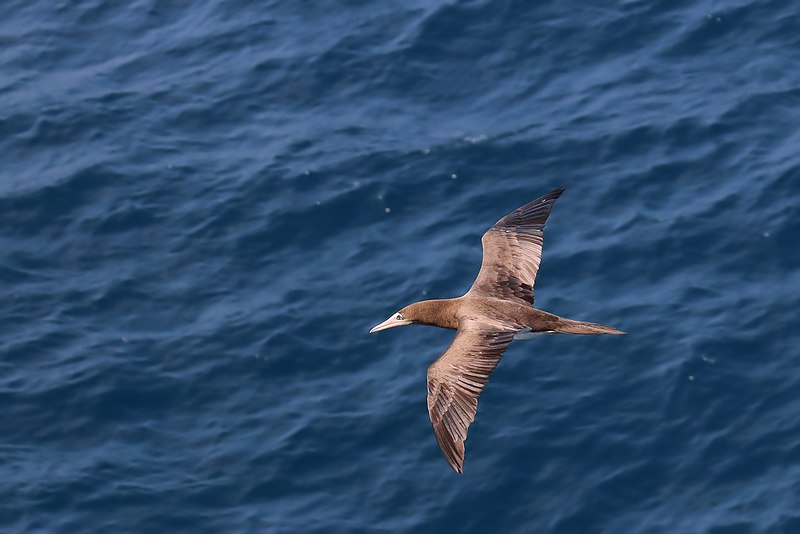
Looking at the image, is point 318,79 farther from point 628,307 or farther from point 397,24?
point 628,307

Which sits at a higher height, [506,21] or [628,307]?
[506,21]

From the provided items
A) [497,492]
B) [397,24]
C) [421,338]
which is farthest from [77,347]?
[397,24]

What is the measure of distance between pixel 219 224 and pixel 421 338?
202 inches

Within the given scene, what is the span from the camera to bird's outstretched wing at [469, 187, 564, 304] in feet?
60.6

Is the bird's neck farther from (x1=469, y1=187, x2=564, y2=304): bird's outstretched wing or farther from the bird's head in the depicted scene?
(x1=469, y1=187, x2=564, y2=304): bird's outstretched wing

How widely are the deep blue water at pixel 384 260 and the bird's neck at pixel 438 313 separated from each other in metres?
5.33

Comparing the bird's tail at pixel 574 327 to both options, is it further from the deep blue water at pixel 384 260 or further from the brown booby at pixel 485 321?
the deep blue water at pixel 384 260

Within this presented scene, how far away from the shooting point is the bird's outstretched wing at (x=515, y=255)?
18.5 meters

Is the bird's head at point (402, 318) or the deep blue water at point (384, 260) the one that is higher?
the bird's head at point (402, 318)

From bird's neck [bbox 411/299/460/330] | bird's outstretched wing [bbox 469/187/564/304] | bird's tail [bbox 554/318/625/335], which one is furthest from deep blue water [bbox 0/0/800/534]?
bird's tail [bbox 554/318/625/335]

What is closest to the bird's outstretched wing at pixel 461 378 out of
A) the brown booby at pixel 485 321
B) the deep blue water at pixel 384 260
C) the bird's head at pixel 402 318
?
the brown booby at pixel 485 321

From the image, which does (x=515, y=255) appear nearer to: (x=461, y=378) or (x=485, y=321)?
(x=485, y=321)

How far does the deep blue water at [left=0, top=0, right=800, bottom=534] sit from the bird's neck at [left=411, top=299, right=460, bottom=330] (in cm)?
533

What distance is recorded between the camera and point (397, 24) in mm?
31438
